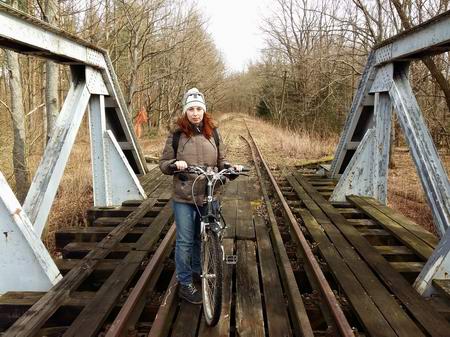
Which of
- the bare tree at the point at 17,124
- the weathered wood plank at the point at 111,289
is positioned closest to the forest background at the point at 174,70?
the bare tree at the point at 17,124

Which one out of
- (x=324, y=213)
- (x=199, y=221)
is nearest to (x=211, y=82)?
(x=324, y=213)

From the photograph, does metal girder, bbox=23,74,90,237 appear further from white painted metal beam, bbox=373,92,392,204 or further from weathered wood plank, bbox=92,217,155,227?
white painted metal beam, bbox=373,92,392,204

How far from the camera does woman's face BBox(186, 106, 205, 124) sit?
132 inches

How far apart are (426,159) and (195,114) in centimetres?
282

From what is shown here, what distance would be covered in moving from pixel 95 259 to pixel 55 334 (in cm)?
126

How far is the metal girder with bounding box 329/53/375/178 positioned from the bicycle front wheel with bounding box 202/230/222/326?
4.39 meters

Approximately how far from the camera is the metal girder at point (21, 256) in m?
3.50

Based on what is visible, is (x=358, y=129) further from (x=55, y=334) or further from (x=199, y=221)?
(x=55, y=334)

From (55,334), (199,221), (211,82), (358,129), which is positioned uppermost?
(211,82)

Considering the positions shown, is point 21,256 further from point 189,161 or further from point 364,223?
point 364,223

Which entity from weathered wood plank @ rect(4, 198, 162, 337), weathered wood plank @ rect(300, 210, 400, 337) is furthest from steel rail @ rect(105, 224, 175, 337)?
weathered wood plank @ rect(300, 210, 400, 337)

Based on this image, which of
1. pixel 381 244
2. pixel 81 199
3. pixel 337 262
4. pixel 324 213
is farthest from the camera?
pixel 81 199

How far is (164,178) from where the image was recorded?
29.5 ft

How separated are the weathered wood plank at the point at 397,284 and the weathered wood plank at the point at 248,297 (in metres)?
1.26
